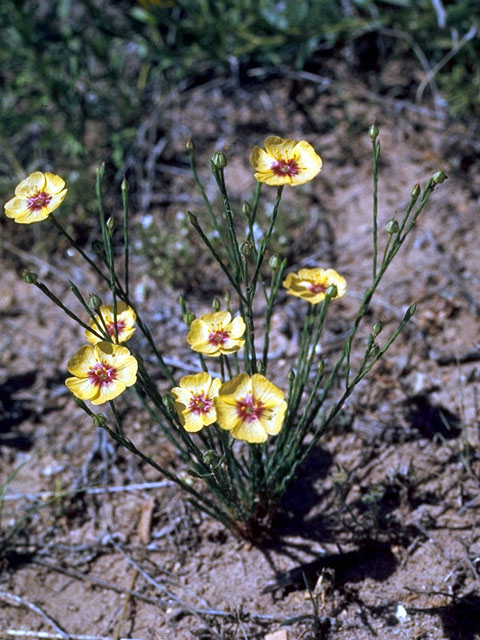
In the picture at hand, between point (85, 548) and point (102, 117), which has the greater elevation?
point (102, 117)

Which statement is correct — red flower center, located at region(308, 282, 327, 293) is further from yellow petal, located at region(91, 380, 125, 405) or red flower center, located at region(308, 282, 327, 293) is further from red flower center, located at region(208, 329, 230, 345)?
yellow petal, located at region(91, 380, 125, 405)

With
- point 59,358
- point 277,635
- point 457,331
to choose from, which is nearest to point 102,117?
point 59,358

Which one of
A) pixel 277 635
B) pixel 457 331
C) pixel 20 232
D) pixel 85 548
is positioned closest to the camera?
pixel 277 635

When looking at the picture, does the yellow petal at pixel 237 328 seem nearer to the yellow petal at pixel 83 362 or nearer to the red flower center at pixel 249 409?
the red flower center at pixel 249 409

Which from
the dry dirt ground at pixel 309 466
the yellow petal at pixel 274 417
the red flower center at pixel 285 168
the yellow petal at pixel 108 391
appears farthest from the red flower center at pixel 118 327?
the dry dirt ground at pixel 309 466

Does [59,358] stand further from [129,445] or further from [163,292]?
[129,445]

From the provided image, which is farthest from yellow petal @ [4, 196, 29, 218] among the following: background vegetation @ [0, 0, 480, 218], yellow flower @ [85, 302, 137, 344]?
background vegetation @ [0, 0, 480, 218]
